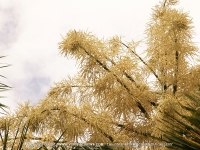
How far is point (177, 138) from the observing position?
837mm

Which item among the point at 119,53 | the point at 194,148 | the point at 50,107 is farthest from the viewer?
the point at 119,53

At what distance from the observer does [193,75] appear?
3471 millimetres

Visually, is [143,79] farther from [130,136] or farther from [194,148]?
[194,148]

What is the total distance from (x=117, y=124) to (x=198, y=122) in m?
2.62

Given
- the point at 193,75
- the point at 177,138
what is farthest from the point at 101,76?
the point at 177,138

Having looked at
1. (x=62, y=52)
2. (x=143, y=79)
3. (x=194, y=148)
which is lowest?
(x=194, y=148)

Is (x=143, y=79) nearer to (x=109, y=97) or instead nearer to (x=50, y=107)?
(x=109, y=97)

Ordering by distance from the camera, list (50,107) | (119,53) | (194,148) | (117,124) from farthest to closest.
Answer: (119,53) → (117,124) → (50,107) → (194,148)

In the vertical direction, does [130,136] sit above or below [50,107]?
below

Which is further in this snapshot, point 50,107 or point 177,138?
point 50,107

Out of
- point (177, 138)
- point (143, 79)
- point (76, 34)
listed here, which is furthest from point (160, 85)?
point (177, 138)

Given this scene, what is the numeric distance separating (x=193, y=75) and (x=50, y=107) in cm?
151

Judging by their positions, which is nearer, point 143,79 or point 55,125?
point 55,125

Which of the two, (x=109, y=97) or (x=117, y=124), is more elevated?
(x=109, y=97)
